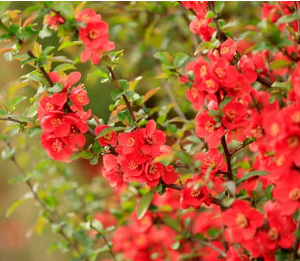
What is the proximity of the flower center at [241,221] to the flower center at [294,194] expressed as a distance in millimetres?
107

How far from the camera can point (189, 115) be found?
97.0 inches

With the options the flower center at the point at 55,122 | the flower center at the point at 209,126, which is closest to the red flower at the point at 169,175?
the flower center at the point at 209,126

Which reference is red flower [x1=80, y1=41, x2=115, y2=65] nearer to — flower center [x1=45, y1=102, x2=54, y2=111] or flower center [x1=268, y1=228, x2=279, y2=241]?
flower center [x1=45, y1=102, x2=54, y2=111]

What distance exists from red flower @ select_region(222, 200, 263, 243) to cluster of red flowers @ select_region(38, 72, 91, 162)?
0.30m

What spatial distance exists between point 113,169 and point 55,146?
4.6 inches

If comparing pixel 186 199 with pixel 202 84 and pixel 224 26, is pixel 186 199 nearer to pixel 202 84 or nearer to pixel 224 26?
pixel 202 84

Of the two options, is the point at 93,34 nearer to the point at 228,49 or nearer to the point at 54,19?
the point at 54,19

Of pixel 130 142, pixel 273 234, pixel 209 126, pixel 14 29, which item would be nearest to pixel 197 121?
pixel 209 126

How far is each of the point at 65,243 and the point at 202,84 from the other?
0.69 meters

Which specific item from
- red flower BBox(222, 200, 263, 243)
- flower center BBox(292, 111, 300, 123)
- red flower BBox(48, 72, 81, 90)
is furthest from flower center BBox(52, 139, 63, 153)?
flower center BBox(292, 111, 300, 123)

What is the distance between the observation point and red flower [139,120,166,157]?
0.86 metres

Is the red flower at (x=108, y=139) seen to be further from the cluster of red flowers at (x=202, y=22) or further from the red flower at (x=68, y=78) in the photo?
the cluster of red flowers at (x=202, y=22)

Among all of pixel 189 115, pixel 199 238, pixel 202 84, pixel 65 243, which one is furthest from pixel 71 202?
pixel 202 84

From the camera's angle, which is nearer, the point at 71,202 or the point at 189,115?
the point at 71,202
